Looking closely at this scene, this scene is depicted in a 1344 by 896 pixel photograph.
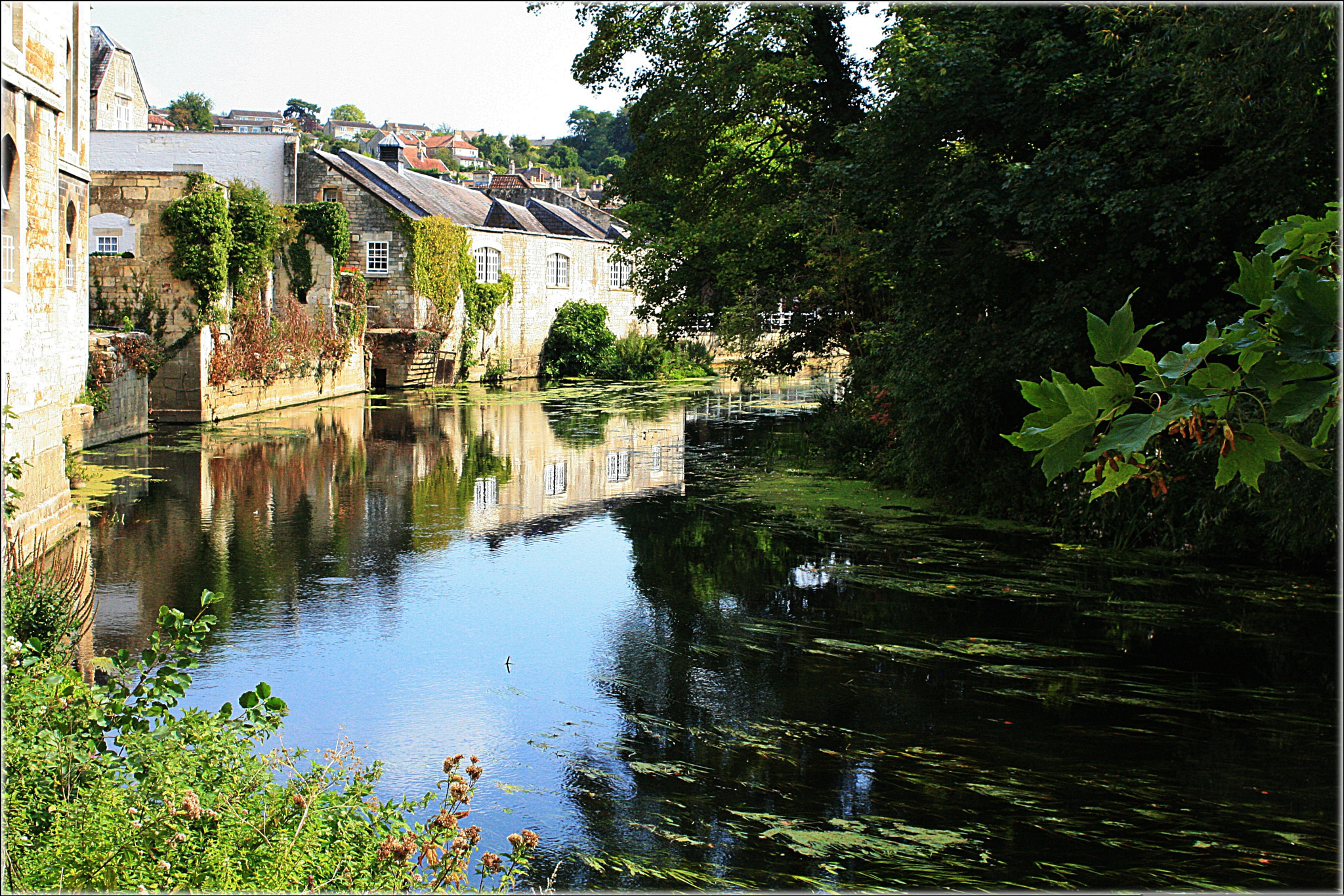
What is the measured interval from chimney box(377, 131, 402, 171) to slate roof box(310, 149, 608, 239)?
0.39 m

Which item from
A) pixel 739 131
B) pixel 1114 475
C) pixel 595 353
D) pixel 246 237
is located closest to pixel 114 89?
pixel 595 353

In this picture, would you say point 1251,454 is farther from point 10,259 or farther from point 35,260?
point 35,260

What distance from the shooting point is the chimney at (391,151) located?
36969 millimetres

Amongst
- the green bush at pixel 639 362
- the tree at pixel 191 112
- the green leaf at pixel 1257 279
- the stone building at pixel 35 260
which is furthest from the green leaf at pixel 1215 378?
the tree at pixel 191 112

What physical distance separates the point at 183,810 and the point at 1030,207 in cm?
962

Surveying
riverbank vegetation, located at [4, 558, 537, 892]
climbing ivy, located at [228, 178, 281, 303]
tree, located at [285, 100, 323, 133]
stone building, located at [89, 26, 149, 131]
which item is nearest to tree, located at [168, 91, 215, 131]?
tree, located at [285, 100, 323, 133]

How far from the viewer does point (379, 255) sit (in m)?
33.4

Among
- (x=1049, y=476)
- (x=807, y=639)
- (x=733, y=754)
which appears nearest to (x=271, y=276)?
(x=807, y=639)

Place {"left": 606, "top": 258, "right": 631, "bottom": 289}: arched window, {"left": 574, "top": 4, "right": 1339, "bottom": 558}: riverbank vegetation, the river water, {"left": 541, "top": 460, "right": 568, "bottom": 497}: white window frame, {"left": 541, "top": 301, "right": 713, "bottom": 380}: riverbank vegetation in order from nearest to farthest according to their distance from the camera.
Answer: the river water → {"left": 574, "top": 4, "right": 1339, "bottom": 558}: riverbank vegetation → {"left": 541, "top": 460, "right": 568, "bottom": 497}: white window frame → {"left": 541, "top": 301, "right": 713, "bottom": 380}: riverbank vegetation → {"left": 606, "top": 258, "right": 631, "bottom": 289}: arched window

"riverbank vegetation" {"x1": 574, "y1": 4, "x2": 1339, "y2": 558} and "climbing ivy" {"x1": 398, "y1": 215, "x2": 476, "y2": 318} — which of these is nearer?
"riverbank vegetation" {"x1": 574, "y1": 4, "x2": 1339, "y2": 558}

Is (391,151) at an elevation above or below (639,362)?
above

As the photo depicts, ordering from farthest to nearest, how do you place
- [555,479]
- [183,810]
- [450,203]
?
[450,203], [555,479], [183,810]

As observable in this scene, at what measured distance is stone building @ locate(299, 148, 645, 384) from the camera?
33.3 meters

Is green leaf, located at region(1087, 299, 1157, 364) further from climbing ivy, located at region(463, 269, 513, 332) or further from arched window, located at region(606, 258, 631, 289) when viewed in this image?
arched window, located at region(606, 258, 631, 289)
